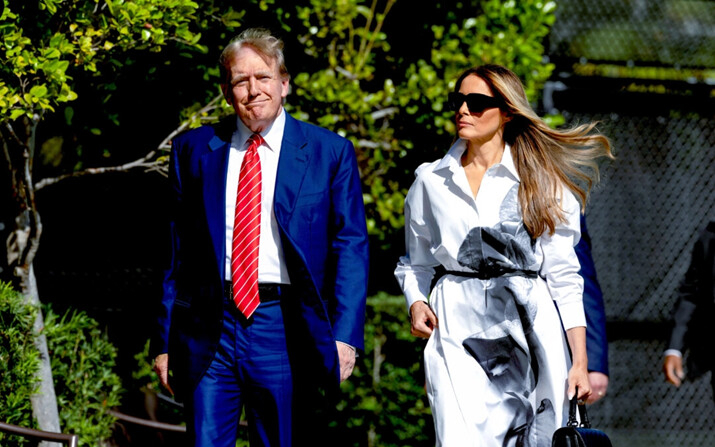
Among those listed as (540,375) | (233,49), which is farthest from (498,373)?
(233,49)

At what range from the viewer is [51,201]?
6773 mm

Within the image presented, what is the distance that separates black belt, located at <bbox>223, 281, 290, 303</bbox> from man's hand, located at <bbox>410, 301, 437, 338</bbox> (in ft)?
1.69

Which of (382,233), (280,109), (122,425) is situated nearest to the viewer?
(280,109)

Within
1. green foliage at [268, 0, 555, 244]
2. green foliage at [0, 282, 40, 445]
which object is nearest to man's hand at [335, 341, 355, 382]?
green foliage at [0, 282, 40, 445]

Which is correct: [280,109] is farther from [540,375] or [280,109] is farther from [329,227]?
[540,375]

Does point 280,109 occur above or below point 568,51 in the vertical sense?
below

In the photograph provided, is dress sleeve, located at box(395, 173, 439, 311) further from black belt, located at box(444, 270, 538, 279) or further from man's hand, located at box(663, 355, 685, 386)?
man's hand, located at box(663, 355, 685, 386)

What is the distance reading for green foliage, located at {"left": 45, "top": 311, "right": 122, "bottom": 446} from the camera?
5227 mm

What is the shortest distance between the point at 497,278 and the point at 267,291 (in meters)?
0.87

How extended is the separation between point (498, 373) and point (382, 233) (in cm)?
281

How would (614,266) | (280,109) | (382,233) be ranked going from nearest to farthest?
(280,109)
(382,233)
(614,266)

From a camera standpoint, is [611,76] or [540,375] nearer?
[540,375]

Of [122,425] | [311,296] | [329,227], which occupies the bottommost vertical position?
[122,425]

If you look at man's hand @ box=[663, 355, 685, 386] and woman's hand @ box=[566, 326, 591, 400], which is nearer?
woman's hand @ box=[566, 326, 591, 400]
